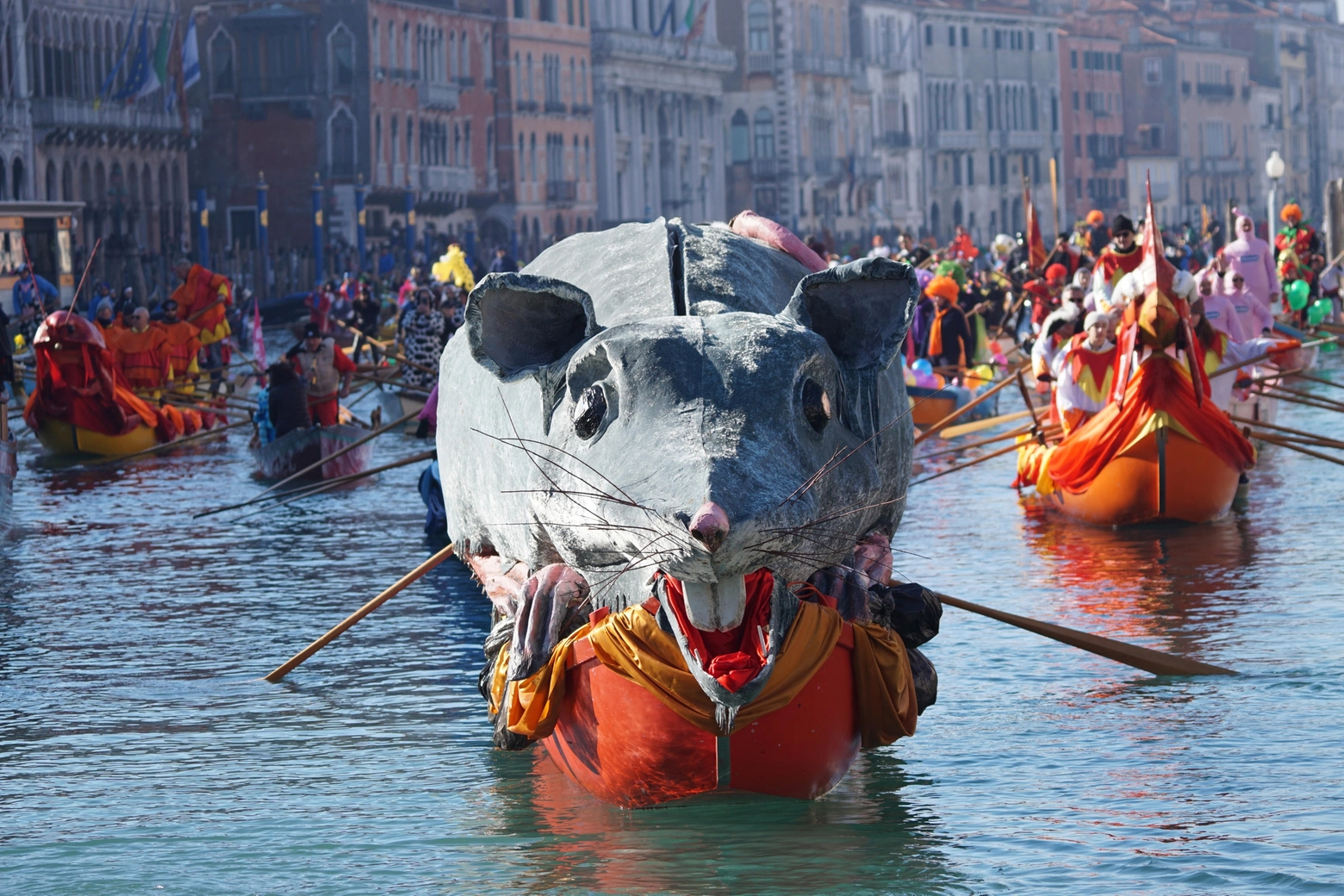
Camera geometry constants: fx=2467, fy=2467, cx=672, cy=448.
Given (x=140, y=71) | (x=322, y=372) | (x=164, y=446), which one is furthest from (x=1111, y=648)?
(x=140, y=71)

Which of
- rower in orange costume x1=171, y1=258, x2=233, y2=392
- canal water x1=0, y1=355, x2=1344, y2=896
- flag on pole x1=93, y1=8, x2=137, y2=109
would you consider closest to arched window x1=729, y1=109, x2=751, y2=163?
flag on pole x1=93, y1=8, x2=137, y2=109

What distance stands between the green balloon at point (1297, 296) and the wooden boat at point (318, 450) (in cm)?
1621

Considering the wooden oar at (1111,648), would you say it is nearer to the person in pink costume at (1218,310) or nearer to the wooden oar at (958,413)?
the wooden oar at (958,413)

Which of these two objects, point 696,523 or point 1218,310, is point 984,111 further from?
point 696,523

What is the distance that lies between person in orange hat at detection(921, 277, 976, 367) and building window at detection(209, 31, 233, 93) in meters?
44.7

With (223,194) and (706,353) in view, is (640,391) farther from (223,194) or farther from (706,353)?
(223,194)

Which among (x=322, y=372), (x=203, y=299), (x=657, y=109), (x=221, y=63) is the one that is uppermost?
(x=657, y=109)

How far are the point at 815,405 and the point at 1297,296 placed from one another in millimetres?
26496

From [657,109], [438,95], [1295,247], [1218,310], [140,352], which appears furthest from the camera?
[657,109]

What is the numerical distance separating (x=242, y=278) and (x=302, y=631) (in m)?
41.8

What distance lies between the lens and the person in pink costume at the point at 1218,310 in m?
19.4

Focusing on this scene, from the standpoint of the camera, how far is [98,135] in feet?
194

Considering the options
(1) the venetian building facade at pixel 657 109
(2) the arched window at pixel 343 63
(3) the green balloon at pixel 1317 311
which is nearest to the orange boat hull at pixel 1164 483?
(3) the green balloon at pixel 1317 311

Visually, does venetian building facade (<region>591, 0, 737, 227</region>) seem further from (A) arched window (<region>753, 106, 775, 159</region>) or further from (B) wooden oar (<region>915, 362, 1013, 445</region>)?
(B) wooden oar (<region>915, 362, 1013, 445</region>)
